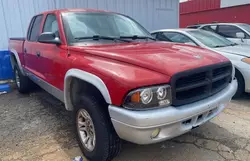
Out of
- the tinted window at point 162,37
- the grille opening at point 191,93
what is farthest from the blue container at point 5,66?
the grille opening at point 191,93

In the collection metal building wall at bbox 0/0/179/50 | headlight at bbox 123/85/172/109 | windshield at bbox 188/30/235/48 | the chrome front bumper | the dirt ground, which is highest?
metal building wall at bbox 0/0/179/50

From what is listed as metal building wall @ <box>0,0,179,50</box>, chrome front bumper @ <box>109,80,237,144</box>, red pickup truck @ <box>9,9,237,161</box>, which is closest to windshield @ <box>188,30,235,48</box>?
red pickup truck @ <box>9,9,237,161</box>

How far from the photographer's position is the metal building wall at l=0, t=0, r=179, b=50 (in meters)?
6.81

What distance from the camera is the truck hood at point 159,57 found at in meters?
2.21

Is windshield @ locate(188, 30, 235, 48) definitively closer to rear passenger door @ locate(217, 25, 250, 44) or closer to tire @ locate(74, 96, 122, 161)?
rear passenger door @ locate(217, 25, 250, 44)

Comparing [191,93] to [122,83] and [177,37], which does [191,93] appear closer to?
[122,83]

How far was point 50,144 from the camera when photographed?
3.14m

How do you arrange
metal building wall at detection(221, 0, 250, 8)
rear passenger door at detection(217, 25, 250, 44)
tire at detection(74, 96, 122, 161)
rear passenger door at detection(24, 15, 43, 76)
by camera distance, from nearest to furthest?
tire at detection(74, 96, 122, 161)
rear passenger door at detection(24, 15, 43, 76)
rear passenger door at detection(217, 25, 250, 44)
metal building wall at detection(221, 0, 250, 8)

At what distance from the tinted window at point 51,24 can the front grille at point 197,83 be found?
6.53ft

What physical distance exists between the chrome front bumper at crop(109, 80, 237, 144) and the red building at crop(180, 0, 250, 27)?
598 inches

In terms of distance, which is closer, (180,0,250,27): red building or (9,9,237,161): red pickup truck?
(9,9,237,161): red pickup truck

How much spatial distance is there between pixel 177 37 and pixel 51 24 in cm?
338

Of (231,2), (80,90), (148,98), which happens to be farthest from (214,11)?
(148,98)

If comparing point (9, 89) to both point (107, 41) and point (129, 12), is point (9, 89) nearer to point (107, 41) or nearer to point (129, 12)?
point (107, 41)
